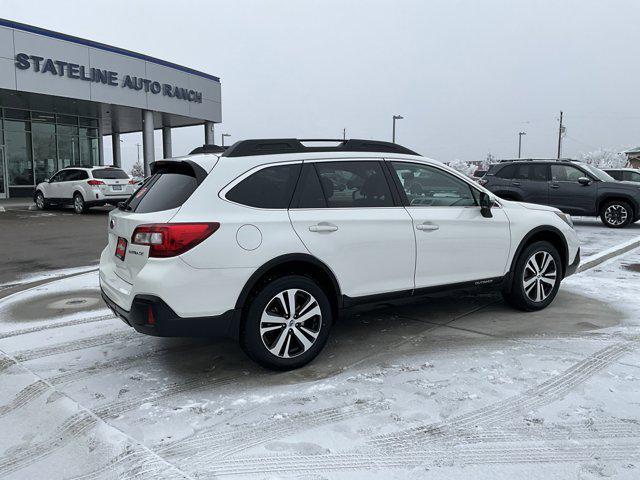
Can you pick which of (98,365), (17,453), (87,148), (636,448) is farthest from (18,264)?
(87,148)

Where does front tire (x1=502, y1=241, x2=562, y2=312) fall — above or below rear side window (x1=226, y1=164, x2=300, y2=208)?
below

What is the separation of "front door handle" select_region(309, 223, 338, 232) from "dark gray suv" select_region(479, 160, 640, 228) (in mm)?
11387

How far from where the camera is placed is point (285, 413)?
137 inches

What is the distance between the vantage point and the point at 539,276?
5762mm

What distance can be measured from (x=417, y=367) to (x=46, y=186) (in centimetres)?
1875

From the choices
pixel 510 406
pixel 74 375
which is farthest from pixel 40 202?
pixel 510 406

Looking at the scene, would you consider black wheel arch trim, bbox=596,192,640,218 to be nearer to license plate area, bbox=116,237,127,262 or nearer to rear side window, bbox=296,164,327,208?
rear side window, bbox=296,164,327,208

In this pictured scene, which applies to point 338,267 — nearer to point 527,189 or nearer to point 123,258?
point 123,258

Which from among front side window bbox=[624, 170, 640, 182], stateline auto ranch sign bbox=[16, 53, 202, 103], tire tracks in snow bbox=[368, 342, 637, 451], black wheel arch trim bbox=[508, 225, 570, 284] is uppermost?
stateline auto ranch sign bbox=[16, 53, 202, 103]

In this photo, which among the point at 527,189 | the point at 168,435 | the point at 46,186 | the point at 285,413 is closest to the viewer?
the point at 168,435

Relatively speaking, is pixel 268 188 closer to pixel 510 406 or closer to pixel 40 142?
pixel 510 406

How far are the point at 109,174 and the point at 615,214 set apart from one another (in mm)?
14780

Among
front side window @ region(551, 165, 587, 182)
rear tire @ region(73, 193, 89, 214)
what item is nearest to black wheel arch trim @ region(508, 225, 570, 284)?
front side window @ region(551, 165, 587, 182)

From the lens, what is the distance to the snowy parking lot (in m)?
2.92
